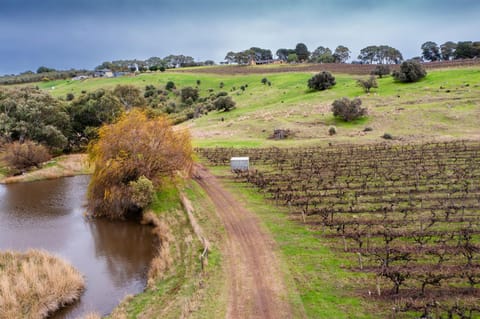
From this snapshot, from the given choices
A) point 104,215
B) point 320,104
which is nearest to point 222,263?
point 104,215

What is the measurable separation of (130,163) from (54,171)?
27.6 metres

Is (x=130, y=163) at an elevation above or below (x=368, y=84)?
below

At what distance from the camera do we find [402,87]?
95188mm

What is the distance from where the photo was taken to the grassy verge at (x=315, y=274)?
17.8 meters

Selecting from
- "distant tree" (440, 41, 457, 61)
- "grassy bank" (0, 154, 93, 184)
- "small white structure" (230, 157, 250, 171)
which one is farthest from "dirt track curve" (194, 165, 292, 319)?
→ "distant tree" (440, 41, 457, 61)

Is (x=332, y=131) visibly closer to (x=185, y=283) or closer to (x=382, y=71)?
(x=185, y=283)

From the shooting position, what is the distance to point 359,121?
250 ft

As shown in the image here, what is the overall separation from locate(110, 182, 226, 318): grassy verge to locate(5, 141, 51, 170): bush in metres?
36.4

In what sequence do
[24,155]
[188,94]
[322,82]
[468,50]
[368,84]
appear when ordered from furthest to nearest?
[468,50] → [188,94] → [322,82] → [368,84] → [24,155]

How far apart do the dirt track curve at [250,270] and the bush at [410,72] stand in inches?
3267

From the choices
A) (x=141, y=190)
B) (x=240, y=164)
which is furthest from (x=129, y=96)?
(x=141, y=190)

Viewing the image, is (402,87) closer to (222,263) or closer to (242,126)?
(242,126)

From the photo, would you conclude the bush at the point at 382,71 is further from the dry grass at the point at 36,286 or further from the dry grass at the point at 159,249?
the dry grass at the point at 36,286

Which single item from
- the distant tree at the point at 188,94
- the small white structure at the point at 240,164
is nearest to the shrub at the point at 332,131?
the small white structure at the point at 240,164
